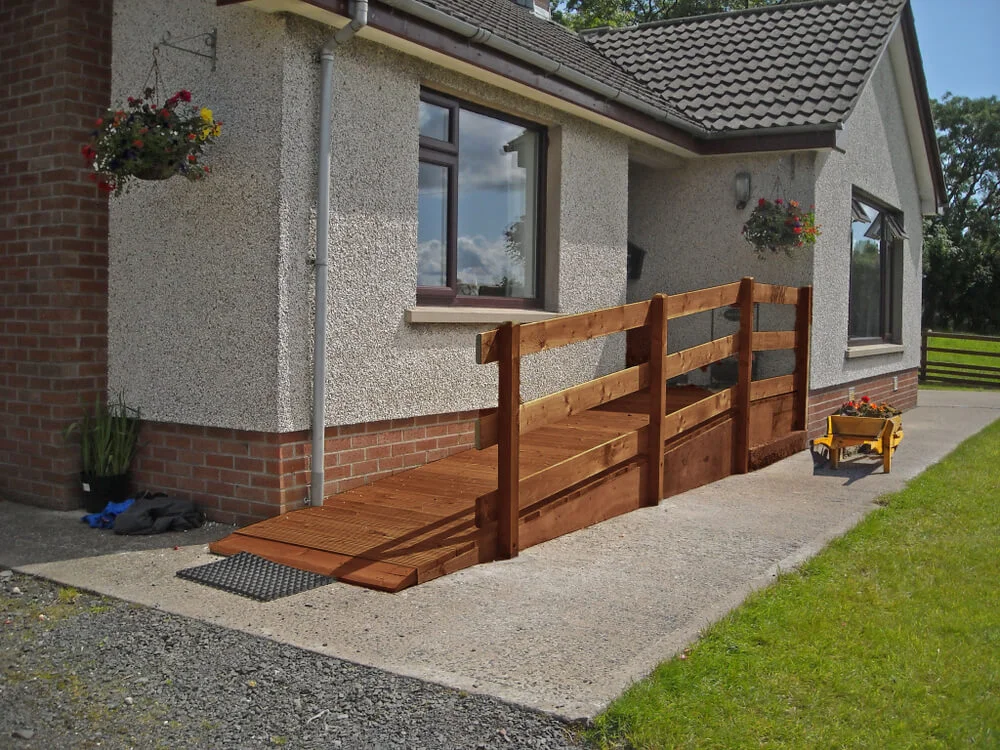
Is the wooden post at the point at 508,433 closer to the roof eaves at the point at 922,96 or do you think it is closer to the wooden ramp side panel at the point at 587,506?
the wooden ramp side panel at the point at 587,506

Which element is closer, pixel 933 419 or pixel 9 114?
pixel 9 114

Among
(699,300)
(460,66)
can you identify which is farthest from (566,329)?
(460,66)

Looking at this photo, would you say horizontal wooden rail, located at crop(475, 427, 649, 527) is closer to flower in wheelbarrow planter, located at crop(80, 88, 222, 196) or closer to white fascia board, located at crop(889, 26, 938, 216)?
flower in wheelbarrow planter, located at crop(80, 88, 222, 196)

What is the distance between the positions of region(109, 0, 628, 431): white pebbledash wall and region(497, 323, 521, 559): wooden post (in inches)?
55.4

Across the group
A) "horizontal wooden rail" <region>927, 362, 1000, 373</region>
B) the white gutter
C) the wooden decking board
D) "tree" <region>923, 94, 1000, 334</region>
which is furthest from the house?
"tree" <region>923, 94, 1000, 334</region>

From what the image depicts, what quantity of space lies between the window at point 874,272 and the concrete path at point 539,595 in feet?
18.1

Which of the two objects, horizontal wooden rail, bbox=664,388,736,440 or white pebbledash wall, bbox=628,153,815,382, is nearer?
horizontal wooden rail, bbox=664,388,736,440

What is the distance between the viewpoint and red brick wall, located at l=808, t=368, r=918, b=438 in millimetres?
10883

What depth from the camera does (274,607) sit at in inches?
192

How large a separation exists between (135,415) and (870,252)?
9696 mm

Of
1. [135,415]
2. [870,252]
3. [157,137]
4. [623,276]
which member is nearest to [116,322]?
[135,415]

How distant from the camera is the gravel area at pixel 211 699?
3.54m

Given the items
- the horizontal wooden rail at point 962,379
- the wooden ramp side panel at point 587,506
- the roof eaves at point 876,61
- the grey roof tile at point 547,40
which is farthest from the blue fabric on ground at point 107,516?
the horizontal wooden rail at point 962,379

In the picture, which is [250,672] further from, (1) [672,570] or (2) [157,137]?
(2) [157,137]
